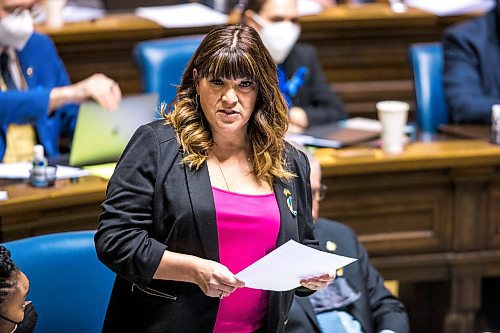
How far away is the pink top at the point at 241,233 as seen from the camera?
193 cm

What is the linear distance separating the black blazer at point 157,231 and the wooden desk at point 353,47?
2797 mm

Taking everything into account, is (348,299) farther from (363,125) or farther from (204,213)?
(363,125)

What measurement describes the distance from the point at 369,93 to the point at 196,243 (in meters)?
3.37

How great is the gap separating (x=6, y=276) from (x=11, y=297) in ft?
0.13

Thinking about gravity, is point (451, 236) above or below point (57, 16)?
below

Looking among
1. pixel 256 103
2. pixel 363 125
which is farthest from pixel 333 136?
pixel 256 103

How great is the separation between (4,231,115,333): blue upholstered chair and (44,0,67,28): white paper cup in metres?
2.47

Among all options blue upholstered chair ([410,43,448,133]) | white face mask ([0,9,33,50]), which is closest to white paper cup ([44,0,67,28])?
white face mask ([0,9,33,50])

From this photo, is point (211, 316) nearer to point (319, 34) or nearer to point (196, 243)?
point (196, 243)

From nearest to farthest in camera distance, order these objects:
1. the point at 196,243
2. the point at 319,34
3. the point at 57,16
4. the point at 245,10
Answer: the point at 196,243 < the point at 245,10 < the point at 57,16 < the point at 319,34

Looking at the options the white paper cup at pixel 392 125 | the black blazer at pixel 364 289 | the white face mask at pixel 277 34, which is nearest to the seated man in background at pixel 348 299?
the black blazer at pixel 364 289

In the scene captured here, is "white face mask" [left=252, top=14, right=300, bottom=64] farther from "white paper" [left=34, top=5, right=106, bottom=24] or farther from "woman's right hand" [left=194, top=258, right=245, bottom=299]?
"woman's right hand" [left=194, top=258, right=245, bottom=299]

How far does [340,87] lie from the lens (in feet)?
16.8

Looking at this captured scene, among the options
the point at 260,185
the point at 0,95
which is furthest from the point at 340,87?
the point at 260,185
